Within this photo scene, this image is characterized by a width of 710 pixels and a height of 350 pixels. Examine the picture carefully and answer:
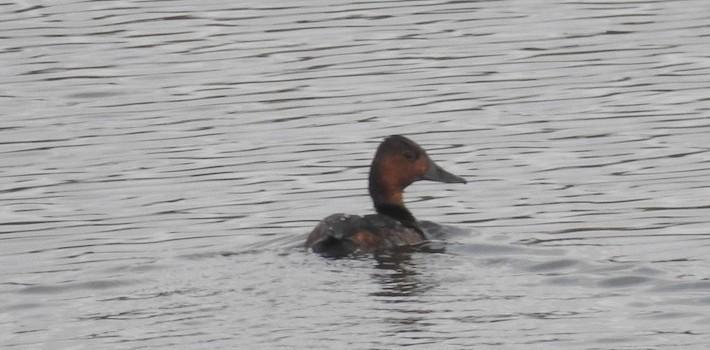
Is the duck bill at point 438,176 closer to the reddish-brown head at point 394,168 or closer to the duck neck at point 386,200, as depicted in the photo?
the reddish-brown head at point 394,168

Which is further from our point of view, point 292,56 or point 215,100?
point 292,56

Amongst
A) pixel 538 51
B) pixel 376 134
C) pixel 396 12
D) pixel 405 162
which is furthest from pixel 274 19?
pixel 405 162

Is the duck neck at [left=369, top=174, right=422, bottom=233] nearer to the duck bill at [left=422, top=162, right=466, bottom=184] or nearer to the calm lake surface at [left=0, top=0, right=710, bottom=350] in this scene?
the duck bill at [left=422, top=162, right=466, bottom=184]

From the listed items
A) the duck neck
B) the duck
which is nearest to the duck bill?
the duck

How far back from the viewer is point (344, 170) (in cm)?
1630

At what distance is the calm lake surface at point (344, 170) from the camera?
37.2 feet

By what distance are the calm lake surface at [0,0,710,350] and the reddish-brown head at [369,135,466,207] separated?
0.50 meters

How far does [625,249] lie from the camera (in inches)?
524

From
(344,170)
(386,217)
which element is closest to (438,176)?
(386,217)

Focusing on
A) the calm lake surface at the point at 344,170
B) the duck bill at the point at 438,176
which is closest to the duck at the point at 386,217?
the duck bill at the point at 438,176

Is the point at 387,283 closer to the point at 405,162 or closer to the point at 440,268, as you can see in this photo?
the point at 440,268

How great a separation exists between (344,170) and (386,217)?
2.47 metres

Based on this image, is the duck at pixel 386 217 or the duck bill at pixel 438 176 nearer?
the duck at pixel 386 217

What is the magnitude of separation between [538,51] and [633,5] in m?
2.56
